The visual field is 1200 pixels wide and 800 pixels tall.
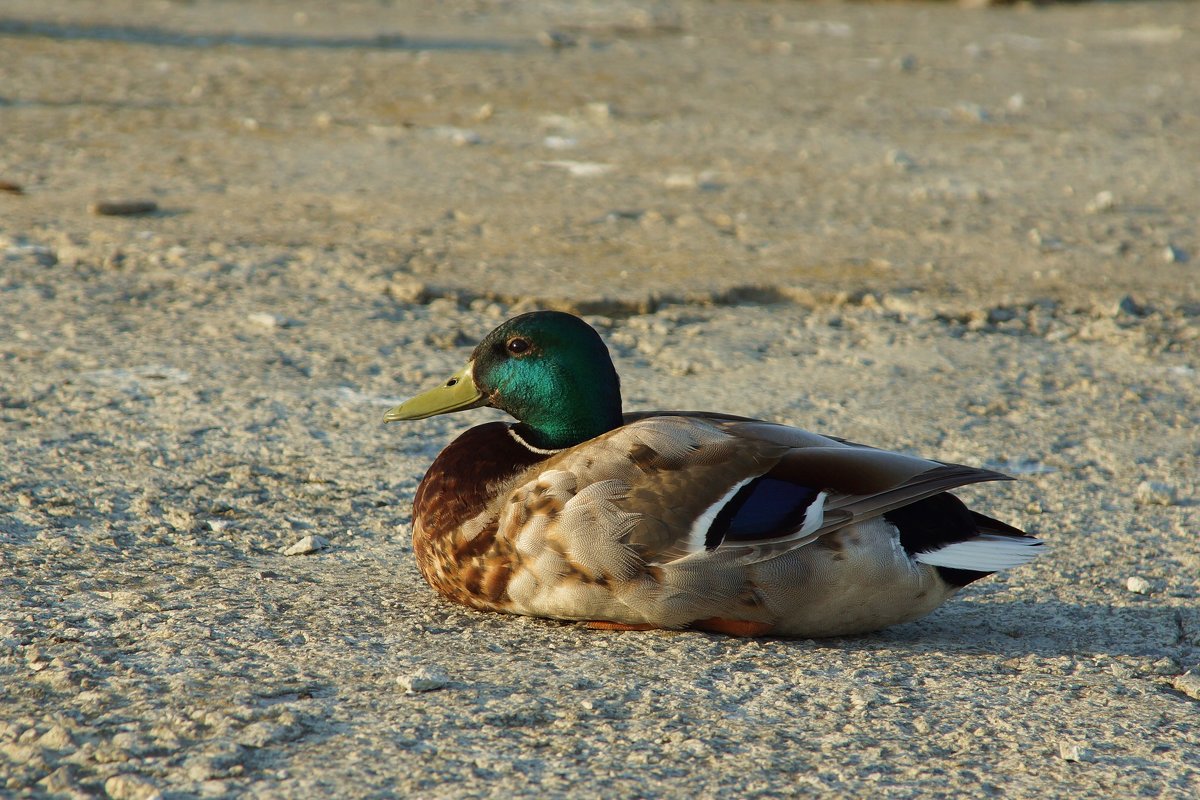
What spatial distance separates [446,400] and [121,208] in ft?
11.0

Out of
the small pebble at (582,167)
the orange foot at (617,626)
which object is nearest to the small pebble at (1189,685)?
the orange foot at (617,626)

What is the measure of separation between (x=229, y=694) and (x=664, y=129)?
6527mm

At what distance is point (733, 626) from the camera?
3.16 m

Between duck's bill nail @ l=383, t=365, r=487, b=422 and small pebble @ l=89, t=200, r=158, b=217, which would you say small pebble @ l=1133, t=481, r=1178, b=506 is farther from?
small pebble @ l=89, t=200, r=158, b=217

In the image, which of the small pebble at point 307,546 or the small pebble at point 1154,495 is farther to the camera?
the small pebble at point 1154,495

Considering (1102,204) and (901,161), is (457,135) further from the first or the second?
(1102,204)

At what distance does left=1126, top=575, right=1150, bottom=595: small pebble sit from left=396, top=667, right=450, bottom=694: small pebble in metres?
1.85

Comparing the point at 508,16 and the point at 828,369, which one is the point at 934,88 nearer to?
the point at 508,16

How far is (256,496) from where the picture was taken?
4.01 meters

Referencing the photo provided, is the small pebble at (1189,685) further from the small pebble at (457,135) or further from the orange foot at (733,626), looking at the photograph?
the small pebble at (457,135)

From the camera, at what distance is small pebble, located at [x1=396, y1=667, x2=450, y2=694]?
2812mm

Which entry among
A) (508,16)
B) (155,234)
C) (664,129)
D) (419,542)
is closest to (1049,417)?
(419,542)

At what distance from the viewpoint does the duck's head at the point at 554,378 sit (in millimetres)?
3404

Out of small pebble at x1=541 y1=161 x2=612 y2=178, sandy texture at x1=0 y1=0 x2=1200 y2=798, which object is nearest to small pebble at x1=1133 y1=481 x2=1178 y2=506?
sandy texture at x1=0 y1=0 x2=1200 y2=798
